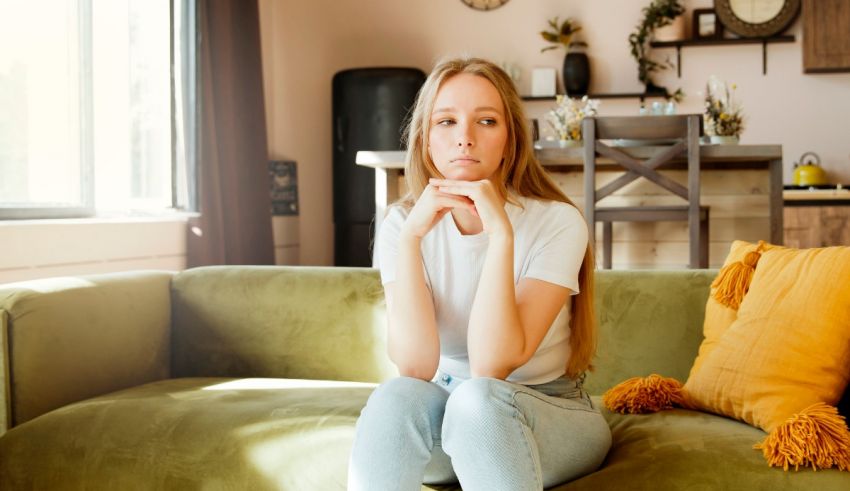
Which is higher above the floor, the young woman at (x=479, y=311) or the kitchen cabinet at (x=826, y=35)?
the kitchen cabinet at (x=826, y=35)

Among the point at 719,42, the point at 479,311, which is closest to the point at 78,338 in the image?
the point at 479,311

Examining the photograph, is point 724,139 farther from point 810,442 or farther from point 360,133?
point 810,442

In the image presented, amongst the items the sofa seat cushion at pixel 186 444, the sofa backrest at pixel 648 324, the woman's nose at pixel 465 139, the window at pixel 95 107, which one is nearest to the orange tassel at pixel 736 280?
the sofa backrest at pixel 648 324

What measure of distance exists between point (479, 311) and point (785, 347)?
0.58 m

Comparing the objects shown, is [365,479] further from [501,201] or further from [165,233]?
[165,233]

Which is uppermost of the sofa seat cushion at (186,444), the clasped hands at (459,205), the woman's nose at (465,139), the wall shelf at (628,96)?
the wall shelf at (628,96)

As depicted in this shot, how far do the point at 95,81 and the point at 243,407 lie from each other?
2360 mm

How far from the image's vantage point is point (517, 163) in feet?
4.99

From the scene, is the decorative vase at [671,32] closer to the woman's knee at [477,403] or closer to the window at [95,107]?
the window at [95,107]

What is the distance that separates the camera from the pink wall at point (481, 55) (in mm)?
5430

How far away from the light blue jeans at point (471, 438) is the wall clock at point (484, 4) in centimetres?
486

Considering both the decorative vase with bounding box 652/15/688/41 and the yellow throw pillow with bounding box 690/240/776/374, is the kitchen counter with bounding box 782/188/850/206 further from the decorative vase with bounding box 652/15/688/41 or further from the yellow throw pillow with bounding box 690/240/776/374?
the yellow throw pillow with bounding box 690/240/776/374

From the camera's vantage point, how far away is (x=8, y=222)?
2.88 metres

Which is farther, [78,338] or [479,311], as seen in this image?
[78,338]
